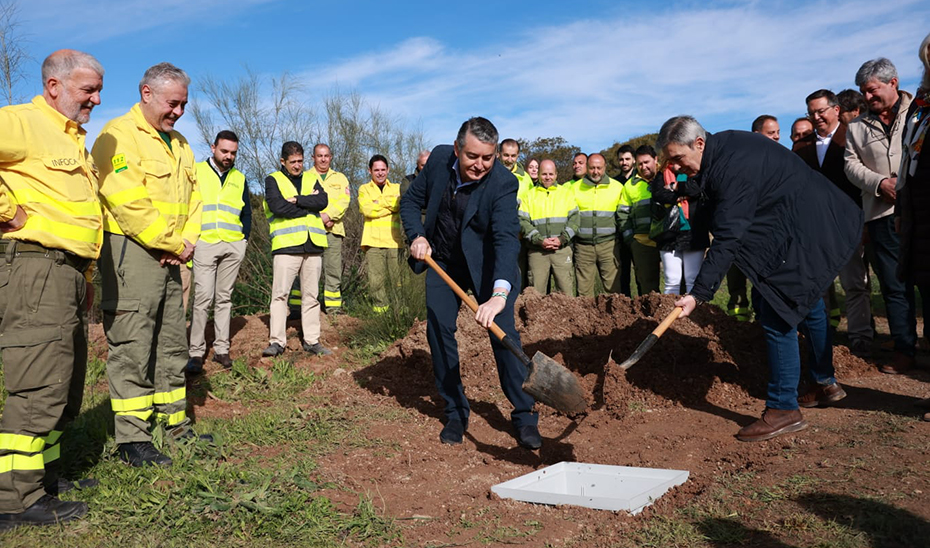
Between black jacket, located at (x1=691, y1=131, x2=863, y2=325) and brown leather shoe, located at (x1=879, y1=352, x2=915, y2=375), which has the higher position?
black jacket, located at (x1=691, y1=131, x2=863, y2=325)

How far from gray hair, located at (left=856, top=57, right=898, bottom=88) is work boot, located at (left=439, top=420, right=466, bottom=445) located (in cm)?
432

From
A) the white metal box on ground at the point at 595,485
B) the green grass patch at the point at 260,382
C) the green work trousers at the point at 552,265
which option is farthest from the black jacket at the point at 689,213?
the green grass patch at the point at 260,382

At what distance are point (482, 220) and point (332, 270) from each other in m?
4.88

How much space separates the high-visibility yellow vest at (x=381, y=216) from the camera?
30.6 feet

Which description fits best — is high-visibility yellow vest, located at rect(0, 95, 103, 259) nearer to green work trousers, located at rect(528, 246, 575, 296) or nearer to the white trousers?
the white trousers

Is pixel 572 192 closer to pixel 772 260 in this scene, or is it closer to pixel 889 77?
pixel 889 77

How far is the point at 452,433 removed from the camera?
5.16m

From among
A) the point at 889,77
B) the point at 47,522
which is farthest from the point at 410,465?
the point at 889,77

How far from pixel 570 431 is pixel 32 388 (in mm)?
3478

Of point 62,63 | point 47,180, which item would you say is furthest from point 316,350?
point 62,63

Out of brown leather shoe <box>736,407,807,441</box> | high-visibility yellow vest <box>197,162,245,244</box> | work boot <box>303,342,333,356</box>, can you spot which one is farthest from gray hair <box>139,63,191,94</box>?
brown leather shoe <box>736,407,807,441</box>

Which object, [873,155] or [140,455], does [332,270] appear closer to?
[140,455]

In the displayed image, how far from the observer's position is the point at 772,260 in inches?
177

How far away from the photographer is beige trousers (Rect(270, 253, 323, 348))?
771cm
